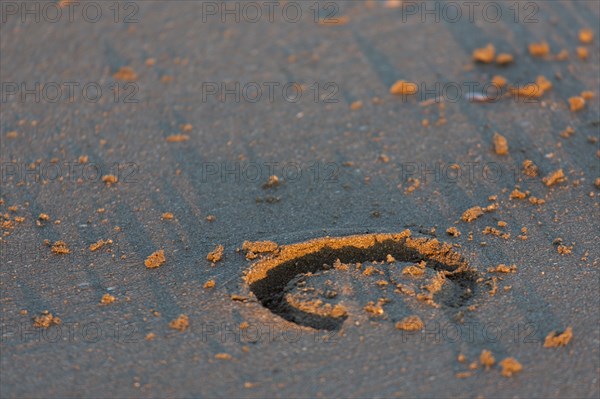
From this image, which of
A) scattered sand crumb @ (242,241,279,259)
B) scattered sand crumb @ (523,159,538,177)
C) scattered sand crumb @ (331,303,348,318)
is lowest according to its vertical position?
scattered sand crumb @ (331,303,348,318)

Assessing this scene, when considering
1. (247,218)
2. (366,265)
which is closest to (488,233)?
(366,265)

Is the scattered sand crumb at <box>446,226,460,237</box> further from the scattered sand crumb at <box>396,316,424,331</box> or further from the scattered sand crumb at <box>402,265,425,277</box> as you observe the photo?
the scattered sand crumb at <box>396,316,424,331</box>

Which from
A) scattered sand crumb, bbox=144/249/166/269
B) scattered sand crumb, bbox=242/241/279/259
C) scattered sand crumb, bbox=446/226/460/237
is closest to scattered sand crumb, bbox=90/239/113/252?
scattered sand crumb, bbox=144/249/166/269

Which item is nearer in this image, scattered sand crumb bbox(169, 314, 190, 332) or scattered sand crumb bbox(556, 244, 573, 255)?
scattered sand crumb bbox(169, 314, 190, 332)

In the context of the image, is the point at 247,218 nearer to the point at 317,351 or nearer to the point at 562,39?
the point at 317,351

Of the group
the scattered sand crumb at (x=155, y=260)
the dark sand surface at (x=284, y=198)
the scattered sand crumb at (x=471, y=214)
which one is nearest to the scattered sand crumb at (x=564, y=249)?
the dark sand surface at (x=284, y=198)

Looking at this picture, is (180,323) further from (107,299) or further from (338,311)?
(338,311)

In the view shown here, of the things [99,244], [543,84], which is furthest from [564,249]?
[99,244]
